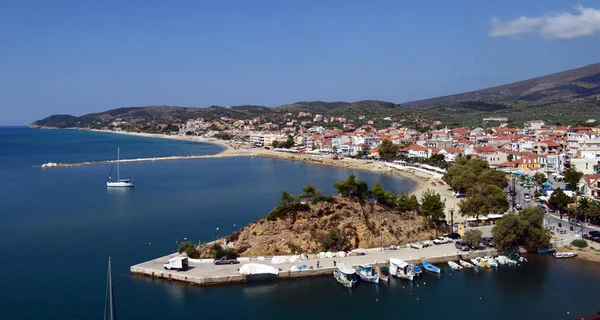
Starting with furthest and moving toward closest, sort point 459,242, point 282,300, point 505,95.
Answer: point 505,95 < point 459,242 < point 282,300

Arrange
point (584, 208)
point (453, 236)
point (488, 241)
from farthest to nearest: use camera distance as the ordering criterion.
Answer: point (584, 208) < point (453, 236) < point (488, 241)

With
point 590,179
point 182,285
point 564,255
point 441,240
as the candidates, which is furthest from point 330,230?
→ point 590,179

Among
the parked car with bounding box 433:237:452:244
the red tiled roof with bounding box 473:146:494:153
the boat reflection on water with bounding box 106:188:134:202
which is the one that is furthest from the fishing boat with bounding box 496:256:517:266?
the red tiled roof with bounding box 473:146:494:153

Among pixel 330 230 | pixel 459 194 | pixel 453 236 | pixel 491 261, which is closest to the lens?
pixel 491 261

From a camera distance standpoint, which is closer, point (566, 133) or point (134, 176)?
point (134, 176)

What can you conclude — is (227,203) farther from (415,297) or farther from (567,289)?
(567,289)

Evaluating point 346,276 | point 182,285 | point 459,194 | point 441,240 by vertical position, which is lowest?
point 182,285

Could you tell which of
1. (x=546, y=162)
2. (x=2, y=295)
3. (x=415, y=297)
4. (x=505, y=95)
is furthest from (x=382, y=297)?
(x=505, y=95)

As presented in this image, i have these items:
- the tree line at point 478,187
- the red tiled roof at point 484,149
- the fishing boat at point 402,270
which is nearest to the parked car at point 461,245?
the fishing boat at point 402,270

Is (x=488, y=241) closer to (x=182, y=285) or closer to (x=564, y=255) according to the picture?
(x=564, y=255)
